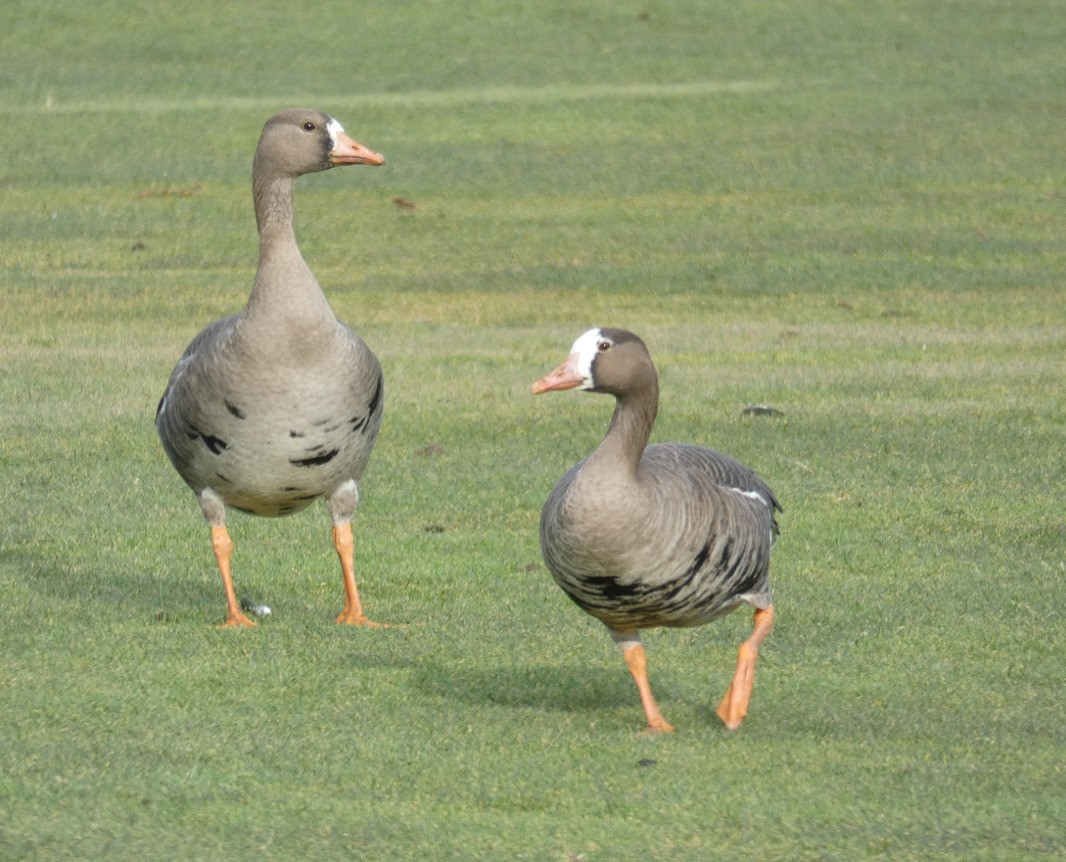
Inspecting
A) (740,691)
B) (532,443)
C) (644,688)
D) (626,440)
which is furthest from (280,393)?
(532,443)

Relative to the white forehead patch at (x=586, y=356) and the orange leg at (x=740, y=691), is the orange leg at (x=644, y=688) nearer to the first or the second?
the orange leg at (x=740, y=691)

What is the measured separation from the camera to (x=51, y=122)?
27875 mm

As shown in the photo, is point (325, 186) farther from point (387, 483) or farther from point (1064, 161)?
point (387, 483)

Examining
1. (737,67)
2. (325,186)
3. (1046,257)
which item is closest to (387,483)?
(1046,257)

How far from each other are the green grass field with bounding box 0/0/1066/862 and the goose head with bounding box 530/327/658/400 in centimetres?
131

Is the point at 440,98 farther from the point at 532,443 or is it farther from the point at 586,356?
the point at 586,356

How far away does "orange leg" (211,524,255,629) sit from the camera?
347 inches

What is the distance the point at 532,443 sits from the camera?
12.9 metres

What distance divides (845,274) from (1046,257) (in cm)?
262

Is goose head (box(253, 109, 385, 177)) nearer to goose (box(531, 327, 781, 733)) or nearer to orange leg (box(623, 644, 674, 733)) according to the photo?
goose (box(531, 327, 781, 733))

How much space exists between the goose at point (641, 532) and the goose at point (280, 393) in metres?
1.69

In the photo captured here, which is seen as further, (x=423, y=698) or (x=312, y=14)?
(x=312, y=14)

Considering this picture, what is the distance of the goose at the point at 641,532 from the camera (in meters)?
6.82

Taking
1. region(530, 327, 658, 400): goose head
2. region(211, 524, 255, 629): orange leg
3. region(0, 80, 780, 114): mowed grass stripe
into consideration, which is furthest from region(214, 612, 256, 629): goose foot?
region(0, 80, 780, 114): mowed grass stripe
